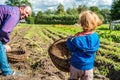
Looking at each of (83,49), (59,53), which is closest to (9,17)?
(59,53)

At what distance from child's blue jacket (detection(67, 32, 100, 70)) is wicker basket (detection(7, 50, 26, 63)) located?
4.06 metres

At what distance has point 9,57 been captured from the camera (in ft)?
30.0

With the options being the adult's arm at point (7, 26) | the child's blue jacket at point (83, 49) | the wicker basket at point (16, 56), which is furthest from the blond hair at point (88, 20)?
the wicker basket at point (16, 56)

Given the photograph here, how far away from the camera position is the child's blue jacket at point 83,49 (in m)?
5.22

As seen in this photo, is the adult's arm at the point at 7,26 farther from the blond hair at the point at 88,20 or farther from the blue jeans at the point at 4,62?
the blond hair at the point at 88,20

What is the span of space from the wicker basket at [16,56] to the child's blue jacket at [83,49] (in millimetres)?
4063

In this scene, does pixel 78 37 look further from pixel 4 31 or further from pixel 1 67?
pixel 1 67

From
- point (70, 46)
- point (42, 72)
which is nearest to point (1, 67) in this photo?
point (42, 72)

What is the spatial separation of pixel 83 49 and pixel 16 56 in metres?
4.35

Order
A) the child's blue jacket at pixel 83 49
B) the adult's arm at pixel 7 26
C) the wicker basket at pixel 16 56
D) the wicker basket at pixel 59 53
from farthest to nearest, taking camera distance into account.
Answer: the wicker basket at pixel 16 56, the adult's arm at pixel 7 26, the wicker basket at pixel 59 53, the child's blue jacket at pixel 83 49

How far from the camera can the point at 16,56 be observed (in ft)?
30.6

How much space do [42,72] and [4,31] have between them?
1806 mm

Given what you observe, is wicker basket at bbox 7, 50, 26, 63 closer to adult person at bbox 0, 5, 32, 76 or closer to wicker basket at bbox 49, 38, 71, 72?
adult person at bbox 0, 5, 32, 76

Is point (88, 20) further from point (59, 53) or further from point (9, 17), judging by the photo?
point (9, 17)
